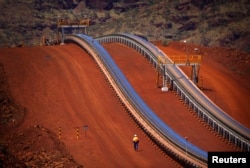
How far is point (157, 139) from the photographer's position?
4019cm

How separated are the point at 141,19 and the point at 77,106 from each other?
93675 millimetres

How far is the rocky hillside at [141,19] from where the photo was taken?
4798 inches

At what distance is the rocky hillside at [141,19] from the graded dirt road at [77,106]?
206ft

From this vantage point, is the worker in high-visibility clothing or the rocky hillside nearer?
the worker in high-visibility clothing

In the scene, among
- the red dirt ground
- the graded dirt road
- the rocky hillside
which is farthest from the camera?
the rocky hillside

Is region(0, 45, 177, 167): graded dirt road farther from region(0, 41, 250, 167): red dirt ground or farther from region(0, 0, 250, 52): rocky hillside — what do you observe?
region(0, 0, 250, 52): rocky hillside

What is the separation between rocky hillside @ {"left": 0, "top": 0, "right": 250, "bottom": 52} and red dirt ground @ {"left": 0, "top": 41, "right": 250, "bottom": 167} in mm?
59290

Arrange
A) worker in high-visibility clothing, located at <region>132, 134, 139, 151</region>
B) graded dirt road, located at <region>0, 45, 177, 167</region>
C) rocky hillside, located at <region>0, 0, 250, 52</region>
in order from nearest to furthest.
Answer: graded dirt road, located at <region>0, 45, 177, 167</region>, worker in high-visibility clothing, located at <region>132, 134, 139, 151</region>, rocky hillside, located at <region>0, 0, 250, 52</region>

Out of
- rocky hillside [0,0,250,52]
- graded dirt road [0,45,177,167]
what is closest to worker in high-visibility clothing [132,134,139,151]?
graded dirt road [0,45,177,167]

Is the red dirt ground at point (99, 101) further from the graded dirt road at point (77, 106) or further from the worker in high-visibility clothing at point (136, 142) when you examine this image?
the worker in high-visibility clothing at point (136, 142)

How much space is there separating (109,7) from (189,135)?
109818 mm

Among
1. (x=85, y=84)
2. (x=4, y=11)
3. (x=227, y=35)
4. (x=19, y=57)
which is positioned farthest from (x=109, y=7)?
(x=85, y=84)

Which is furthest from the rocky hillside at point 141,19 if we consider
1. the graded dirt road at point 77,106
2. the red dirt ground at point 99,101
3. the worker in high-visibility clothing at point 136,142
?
the worker in high-visibility clothing at point 136,142

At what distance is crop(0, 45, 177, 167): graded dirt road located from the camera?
38.2 metres
